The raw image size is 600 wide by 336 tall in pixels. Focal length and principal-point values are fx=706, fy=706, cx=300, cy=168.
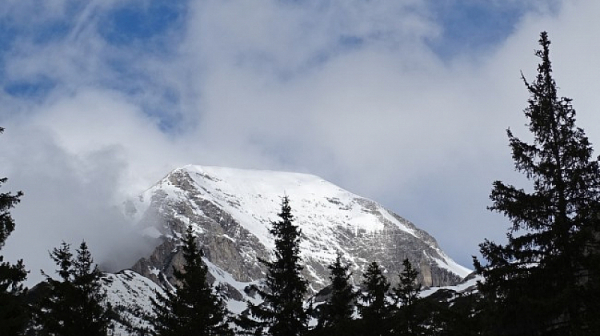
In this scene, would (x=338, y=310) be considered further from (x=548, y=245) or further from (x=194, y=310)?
(x=548, y=245)

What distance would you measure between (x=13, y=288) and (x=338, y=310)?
50.0 ft

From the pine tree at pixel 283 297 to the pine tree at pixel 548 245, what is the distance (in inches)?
464

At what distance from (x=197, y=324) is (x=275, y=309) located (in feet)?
12.3

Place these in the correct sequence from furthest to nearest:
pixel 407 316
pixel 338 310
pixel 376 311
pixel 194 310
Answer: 1. pixel 407 316
2. pixel 376 311
3. pixel 338 310
4. pixel 194 310

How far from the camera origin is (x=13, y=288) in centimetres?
2816

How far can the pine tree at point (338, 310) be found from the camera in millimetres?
30812

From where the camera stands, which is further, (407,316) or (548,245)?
(407,316)

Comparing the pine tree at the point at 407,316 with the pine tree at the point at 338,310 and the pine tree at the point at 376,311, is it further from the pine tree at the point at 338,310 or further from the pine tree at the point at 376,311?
the pine tree at the point at 338,310

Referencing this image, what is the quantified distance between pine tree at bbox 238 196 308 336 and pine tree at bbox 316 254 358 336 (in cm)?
103

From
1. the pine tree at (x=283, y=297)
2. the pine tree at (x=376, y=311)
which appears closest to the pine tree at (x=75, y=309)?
the pine tree at (x=283, y=297)

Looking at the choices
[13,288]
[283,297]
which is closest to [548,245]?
[283,297]

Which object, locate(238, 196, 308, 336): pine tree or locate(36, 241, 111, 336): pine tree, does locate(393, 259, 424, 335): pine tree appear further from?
locate(36, 241, 111, 336): pine tree

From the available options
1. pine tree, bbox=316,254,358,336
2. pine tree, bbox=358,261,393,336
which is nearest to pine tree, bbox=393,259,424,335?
pine tree, bbox=358,261,393,336

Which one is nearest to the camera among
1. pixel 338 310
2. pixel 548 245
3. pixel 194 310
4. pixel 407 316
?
pixel 548 245
